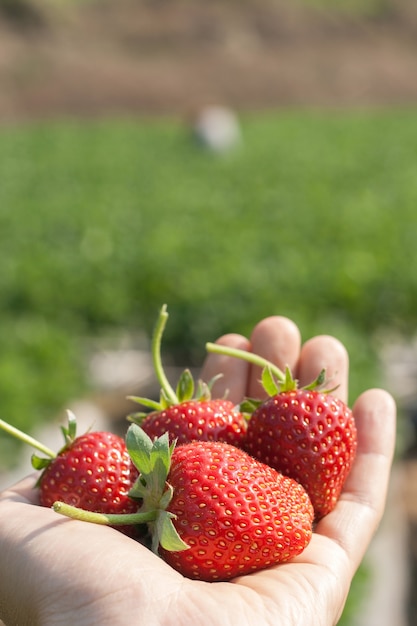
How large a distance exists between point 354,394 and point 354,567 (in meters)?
2.26

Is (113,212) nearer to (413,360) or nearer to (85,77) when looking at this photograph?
(413,360)

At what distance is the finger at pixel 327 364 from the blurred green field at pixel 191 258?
1748 millimetres

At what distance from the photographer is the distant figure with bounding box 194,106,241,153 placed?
47.4 ft

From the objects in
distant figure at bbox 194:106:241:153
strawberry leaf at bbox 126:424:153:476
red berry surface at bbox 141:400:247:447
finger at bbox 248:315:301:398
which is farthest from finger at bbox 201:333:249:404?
distant figure at bbox 194:106:241:153

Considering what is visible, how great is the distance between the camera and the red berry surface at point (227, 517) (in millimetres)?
2002

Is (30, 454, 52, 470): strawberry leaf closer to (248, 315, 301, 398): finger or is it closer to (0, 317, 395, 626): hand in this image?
(0, 317, 395, 626): hand

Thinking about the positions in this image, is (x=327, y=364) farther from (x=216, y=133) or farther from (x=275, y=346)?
(x=216, y=133)

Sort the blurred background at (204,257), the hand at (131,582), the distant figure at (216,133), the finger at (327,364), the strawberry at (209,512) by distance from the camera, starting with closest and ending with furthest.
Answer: the hand at (131,582) → the strawberry at (209,512) → the finger at (327,364) → the blurred background at (204,257) → the distant figure at (216,133)

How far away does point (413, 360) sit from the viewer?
21.7ft

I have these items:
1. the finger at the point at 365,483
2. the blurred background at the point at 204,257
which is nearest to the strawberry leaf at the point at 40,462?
the finger at the point at 365,483

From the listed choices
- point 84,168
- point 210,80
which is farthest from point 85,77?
point 84,168

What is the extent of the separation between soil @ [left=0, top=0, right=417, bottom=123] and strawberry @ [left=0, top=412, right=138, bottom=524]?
91.7ft

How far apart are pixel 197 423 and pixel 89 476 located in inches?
11.9

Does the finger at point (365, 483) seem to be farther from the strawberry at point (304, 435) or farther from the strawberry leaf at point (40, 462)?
the strawberry leaf at point (40, 462)
